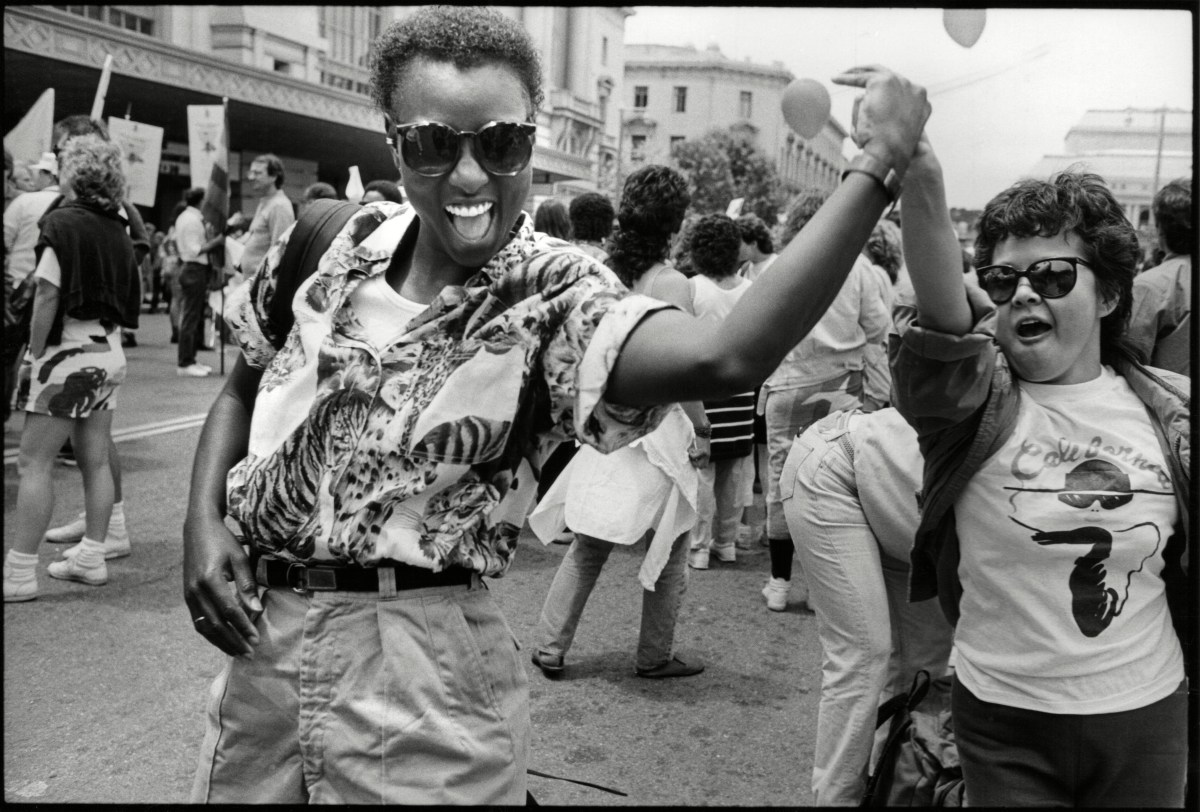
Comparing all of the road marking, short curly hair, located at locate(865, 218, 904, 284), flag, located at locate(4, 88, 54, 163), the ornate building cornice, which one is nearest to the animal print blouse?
short curly hair, located at locate(865, 218, 904, 284)

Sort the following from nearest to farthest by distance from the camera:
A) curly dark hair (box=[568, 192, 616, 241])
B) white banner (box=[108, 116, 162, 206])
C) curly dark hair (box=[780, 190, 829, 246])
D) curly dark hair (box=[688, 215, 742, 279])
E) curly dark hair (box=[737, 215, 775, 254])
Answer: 1. curly dark hair (box=[780, 190, 829, 246])
2. curly dark hair (box=[688, 215, 742, 279])
3. curly dark hair (box=[568, 192, 616, 241])
4. curly dark hair (box=[737, 215, 775, 254])
5. white banner (box=[108, 116, 162, 206])

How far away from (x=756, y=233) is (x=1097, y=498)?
5.88 m

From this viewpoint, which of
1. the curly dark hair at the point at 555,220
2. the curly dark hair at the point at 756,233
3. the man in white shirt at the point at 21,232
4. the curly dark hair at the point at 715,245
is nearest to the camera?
the curly dark hair at the point at 715,245

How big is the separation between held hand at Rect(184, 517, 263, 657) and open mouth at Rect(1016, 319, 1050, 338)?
1539 mm

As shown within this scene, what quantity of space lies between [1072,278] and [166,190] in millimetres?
25768

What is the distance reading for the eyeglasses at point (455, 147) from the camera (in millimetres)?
1611

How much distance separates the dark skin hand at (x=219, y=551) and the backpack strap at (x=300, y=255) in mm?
131

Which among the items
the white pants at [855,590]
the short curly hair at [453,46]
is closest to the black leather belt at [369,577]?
the short curly hair at [453,46]

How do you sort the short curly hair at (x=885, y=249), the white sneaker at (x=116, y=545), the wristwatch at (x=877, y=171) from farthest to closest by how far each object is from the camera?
the short curly hair at (x=885, y=249)
the white sneaker at (x=116, y=545)
the wristwatch at (x=877, y=171)

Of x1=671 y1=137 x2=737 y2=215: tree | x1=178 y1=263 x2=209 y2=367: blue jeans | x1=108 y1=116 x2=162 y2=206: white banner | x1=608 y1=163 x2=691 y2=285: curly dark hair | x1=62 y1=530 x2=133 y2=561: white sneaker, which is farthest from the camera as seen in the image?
x1=671 y1=137 x2=737 y2=215: tree

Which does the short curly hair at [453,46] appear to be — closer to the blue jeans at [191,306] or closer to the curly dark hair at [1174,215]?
the curly dark hair at [1174,215]

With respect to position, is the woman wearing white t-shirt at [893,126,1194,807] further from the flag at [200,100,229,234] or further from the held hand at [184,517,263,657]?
the flag at [200,100,229,234]

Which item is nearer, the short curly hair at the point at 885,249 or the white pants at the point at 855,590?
the white pants at the point at 855,590

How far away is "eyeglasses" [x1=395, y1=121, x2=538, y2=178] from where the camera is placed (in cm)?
161
